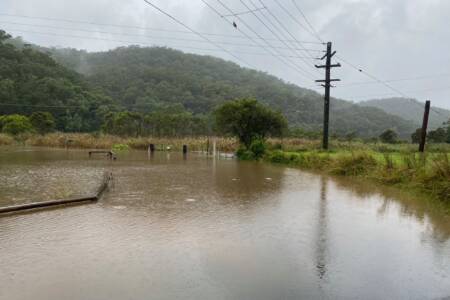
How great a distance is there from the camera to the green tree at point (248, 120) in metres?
28.7

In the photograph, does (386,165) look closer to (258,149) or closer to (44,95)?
(258,149)

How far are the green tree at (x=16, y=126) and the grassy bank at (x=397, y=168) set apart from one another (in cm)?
3184

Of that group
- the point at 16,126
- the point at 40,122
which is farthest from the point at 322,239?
the point at 40,122

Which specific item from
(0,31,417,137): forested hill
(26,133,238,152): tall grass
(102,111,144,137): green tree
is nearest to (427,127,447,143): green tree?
(26,133,238,152): tall grass

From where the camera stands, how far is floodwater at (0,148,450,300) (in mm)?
4773

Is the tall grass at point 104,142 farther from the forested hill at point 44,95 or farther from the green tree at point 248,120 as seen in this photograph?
the forested hill at point 44,95

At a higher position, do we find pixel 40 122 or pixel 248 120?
pixel 248 120

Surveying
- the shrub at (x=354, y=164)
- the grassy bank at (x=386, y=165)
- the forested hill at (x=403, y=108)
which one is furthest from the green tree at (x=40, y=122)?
the forested hill at (x=403, y=108)

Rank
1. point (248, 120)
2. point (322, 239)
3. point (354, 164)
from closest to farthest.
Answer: point (322, 239)
point (354, 164)
point (248, 120)

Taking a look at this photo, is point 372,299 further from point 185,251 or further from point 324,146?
point 324,146

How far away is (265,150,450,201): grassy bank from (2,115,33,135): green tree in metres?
31.8

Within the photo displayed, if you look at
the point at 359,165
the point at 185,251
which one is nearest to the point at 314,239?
the point at 185,251

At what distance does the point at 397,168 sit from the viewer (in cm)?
1462

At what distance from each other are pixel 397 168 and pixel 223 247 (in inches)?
411
